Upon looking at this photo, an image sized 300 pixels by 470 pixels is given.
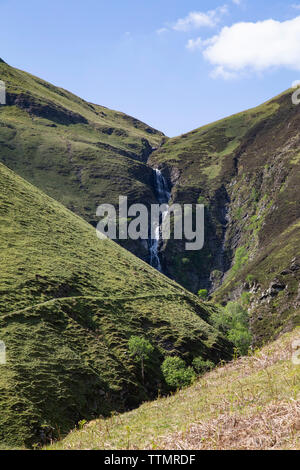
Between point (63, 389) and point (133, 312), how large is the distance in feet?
66.0

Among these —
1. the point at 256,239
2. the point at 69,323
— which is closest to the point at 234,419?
the point at 69,323

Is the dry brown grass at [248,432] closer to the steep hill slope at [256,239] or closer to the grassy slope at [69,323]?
the grassy slope at [69,323]

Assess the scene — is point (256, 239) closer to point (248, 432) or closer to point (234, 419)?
point (234, 419)

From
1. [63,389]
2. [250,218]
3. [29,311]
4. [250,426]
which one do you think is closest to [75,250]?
[29,311]

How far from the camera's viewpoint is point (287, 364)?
57.8 ft

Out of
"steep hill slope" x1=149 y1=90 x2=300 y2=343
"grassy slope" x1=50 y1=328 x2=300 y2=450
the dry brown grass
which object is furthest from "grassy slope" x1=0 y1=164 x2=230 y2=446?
"steep hill slope" x1=149 y1=90 x2=300 y2=343

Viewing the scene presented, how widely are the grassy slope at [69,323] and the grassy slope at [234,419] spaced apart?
11.2 meters

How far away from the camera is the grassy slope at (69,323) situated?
28703mm

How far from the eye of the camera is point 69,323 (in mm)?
39719

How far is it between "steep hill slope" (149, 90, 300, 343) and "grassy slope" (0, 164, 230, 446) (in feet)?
135

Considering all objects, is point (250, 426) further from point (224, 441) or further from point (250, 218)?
point (250, 218)

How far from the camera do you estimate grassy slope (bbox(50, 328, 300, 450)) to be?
11516mm

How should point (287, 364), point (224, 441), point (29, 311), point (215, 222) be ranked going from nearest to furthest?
point (224, 441), point (287, 364), point (29, 311), point (215, 222)

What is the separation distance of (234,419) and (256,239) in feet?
467
